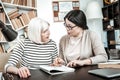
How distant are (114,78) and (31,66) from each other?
2.90ft

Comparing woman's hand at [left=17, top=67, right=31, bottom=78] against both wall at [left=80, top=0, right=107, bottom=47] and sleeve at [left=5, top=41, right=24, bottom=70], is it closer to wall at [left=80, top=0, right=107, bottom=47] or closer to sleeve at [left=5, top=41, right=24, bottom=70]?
sleeve at [left=5, top=41, right=24, bottom=70]

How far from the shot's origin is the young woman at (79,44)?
1902 mm

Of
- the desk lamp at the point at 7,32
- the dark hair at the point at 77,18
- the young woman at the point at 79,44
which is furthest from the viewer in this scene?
the dark hair at the point at 77,18

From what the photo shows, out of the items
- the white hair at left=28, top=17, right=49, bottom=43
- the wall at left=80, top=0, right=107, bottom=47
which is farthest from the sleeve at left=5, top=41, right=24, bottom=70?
the wall at left=80, top=0, right=107, bottom=47

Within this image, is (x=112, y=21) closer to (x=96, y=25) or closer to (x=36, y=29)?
(x=96, y=25)

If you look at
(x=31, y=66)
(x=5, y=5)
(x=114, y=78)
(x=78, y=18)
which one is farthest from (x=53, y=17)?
(x=114, y=78)

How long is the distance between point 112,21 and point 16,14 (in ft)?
6.58

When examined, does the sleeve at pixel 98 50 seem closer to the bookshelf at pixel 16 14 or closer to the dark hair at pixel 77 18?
the dark hair at pixel 77 18

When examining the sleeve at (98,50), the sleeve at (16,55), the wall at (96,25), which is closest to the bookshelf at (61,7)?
the wall at (96,25)

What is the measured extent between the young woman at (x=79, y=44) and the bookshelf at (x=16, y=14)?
1918 mm

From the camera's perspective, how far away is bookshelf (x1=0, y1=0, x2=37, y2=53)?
3.77 m

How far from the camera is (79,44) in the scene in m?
2.00

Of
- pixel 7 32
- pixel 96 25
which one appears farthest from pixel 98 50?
pixel 96 25

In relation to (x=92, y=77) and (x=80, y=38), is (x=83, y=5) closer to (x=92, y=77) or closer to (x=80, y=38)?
(x=80, y=38)
